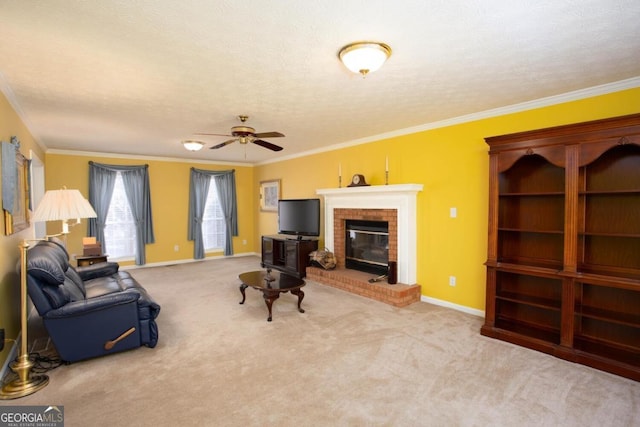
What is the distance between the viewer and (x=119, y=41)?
6.68 ft

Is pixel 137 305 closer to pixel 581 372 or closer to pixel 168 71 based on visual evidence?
pixel 168 71

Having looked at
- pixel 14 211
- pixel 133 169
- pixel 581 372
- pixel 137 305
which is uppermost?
pixel 133 169

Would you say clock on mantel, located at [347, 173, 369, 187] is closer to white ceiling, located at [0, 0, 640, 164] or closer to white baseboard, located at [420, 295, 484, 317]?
white ceiling, located at [0, 0, 640, 164]

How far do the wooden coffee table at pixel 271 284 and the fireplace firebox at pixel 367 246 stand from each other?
4.63 ft

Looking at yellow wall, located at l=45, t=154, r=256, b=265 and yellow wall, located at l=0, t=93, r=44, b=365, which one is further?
yellow wall, located at l=45, t=154, r=256, b=265

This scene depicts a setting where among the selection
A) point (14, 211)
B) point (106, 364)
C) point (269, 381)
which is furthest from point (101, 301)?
point (269, 381)

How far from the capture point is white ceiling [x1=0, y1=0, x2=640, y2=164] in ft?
5.71

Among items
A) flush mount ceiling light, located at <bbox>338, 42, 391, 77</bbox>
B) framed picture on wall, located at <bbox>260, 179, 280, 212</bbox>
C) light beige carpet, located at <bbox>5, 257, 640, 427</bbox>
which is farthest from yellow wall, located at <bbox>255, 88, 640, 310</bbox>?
framed picture on wall, located at <bbox>260, 179, 280, 212</bbox>

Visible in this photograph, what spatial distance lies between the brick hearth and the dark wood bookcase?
3.51ft

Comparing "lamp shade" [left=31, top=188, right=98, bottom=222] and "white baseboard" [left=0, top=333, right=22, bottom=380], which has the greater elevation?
"lamp shade" [left=31, top=188, right=98, bottom=222]

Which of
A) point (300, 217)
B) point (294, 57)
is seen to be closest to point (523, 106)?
point (294, 57)

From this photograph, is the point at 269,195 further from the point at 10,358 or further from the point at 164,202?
the point at 10,358

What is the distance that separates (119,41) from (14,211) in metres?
2.16

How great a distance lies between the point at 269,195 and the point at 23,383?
18.7 ft
